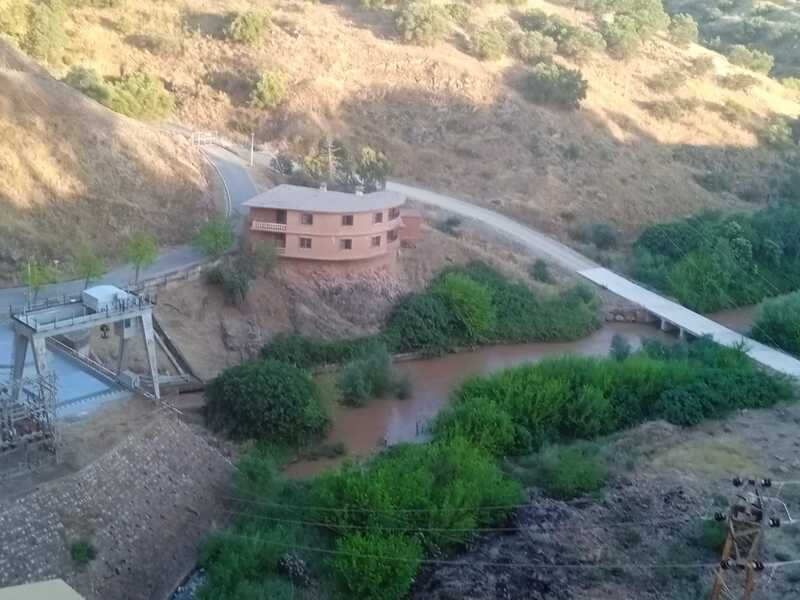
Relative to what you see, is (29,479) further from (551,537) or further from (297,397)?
(551,537)

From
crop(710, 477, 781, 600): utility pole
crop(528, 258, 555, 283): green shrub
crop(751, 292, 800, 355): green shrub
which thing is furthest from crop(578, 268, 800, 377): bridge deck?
crop(710, 477, 781, 600): utility pole

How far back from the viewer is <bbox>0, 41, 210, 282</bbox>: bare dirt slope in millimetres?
34375

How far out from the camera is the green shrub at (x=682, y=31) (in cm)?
7362

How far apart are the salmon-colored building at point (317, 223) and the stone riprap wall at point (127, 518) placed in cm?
1329

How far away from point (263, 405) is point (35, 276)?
8790 mm

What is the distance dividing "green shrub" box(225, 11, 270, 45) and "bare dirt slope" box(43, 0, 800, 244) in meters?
0.60

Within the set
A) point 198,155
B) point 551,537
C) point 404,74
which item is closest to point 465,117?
point 404,74

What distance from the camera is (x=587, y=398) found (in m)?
29.9

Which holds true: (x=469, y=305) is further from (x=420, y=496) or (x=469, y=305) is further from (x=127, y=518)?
(x=127, y=518)

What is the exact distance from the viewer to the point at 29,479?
2123 cm

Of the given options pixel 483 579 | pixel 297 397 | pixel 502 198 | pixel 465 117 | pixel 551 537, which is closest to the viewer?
pixel 483 579

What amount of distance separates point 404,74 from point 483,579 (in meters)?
42.1

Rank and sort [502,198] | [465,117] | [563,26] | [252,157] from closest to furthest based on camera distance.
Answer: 1. [252,157]
2. [502,198]
3. [465,117]
4. [563,26]

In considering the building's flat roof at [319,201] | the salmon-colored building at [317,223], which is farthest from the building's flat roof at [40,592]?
the building's flat roof at [319,201]
